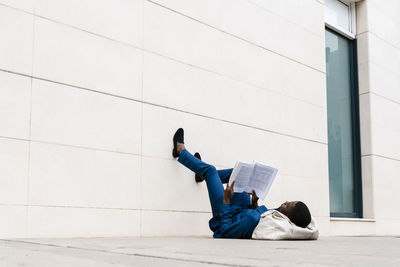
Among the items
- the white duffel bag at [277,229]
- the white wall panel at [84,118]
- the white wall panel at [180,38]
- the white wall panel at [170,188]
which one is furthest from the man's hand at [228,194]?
the white wall panel at [180,38]

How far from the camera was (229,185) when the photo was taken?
18.7 feet

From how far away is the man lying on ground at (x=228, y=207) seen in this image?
17.0 ft

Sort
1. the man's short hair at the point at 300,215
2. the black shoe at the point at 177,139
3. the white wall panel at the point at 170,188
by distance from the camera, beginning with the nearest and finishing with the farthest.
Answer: the man's short hair at the point at 300,215 → the white wall panel at the point at 170,188 → the black shoe at the point at 177,139

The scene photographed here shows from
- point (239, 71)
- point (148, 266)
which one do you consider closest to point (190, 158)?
point (239, 71)

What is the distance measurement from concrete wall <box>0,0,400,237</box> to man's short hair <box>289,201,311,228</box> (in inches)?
Result: 63.0

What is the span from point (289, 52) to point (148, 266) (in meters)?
6.25

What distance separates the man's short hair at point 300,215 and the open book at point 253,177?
61 centimetres

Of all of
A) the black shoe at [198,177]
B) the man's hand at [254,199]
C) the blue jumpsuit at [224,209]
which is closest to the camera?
the blue jumpsuit at [224,209]

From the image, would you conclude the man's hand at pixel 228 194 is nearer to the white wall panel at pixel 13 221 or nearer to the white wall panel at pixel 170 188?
the white wall panel at pixel 170 188

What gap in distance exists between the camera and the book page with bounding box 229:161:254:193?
547 cm

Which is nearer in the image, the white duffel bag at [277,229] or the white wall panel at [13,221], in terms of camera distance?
the white wall panel at [13,221]

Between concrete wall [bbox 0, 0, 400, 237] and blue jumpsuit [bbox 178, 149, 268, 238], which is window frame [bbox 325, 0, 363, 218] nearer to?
concrete wall [bbox 0, 0, 400, 237]

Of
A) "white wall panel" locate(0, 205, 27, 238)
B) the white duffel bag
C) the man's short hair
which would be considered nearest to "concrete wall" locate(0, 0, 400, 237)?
"white wall panel" locate(0, 205, 27, 238)

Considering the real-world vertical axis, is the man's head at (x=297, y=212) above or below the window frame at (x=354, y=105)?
below
